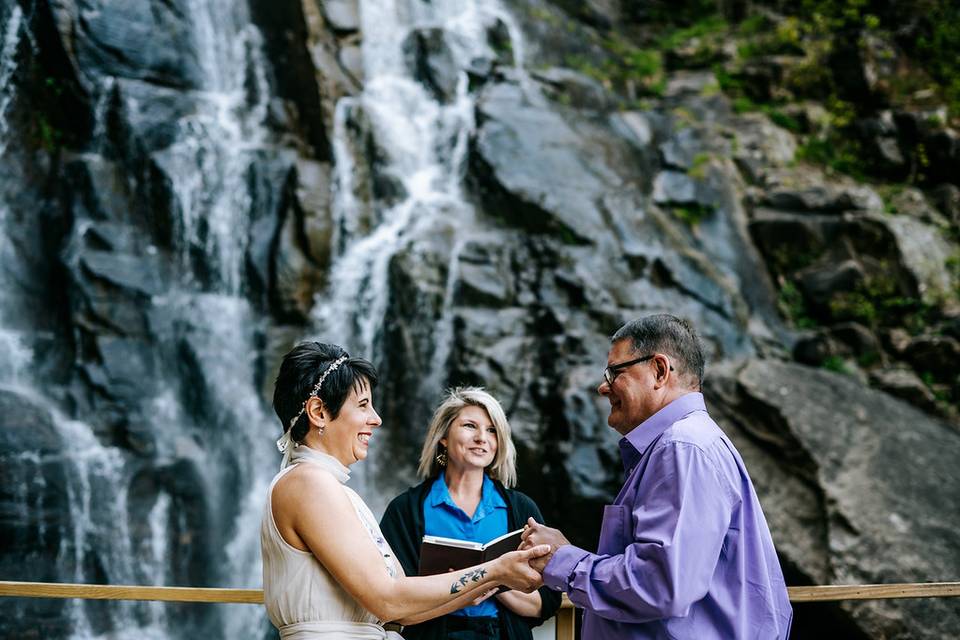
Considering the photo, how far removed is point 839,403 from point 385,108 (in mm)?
8977

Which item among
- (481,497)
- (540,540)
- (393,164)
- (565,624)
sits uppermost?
(393,164)

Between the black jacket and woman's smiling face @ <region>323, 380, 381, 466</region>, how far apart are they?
727 millimetres

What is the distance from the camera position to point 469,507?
3.62 metres

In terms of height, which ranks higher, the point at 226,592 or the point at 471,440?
the point at 471,440

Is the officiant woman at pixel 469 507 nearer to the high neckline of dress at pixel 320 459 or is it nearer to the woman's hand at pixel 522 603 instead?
the woman's hand at pixel 522 603

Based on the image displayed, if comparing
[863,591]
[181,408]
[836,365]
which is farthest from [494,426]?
[836,365]

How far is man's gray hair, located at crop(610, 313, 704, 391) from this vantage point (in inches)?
100

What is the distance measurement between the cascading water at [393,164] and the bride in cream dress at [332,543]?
774cm

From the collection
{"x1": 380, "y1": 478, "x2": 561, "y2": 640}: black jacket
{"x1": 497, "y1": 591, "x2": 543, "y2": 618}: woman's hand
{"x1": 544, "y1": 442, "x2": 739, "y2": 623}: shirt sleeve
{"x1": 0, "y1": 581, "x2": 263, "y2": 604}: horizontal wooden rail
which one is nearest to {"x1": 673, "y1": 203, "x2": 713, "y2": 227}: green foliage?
{"x1": 380, "y1": 478, "x2": 561, "y2": 640}: black jacket

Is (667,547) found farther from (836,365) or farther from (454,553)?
(836,365)

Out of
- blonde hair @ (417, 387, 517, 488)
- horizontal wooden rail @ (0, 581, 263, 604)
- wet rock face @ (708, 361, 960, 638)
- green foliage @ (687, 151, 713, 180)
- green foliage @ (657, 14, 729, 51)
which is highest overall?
green foliage @ (657, 14, 729, 51)

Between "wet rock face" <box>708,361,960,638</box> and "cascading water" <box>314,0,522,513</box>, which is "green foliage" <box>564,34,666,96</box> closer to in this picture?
"cascading water" <box>314,0,522,513</box>

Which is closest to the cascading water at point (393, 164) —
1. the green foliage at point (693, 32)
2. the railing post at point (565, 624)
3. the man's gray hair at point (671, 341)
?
the green foliage at point (693, 32)

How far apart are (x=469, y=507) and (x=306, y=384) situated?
4.35 ft
